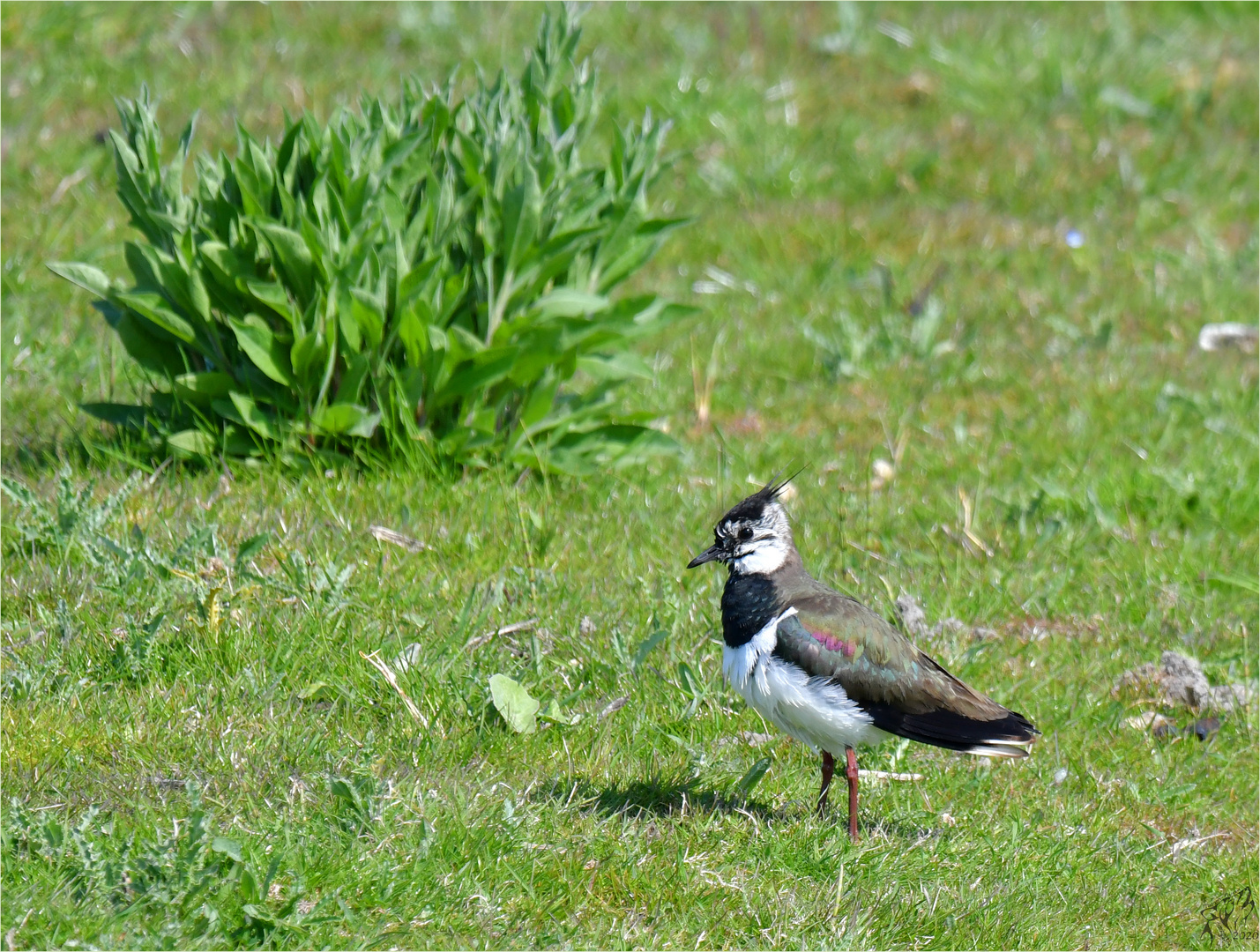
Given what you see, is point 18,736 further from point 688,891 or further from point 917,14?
point 917,14

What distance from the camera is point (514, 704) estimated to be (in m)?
5.02

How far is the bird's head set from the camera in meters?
5.17

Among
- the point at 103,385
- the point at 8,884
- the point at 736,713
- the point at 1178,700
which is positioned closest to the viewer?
the point at 8,884

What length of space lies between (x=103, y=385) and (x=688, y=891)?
4.56 m

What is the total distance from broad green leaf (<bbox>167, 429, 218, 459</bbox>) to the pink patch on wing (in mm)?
3060

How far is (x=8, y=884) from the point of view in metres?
3.87

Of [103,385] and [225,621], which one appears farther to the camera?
[103,385]

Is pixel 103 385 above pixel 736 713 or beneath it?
above

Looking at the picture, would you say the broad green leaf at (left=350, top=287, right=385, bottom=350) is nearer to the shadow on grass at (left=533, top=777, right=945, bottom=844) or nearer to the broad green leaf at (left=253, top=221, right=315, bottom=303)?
A: the broad green leaf at (left=253, top=221, right=315, bottom=303)

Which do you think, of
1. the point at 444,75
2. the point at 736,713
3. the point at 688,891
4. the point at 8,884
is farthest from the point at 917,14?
the point at 8,884

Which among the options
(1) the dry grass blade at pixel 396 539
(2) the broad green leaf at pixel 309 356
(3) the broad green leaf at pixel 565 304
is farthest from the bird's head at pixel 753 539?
(2) the broad green leaf at pixel 309 356

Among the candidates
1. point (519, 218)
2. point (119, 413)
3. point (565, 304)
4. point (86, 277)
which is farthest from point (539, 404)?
point (86, 277)

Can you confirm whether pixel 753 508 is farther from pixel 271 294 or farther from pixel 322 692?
pixel 271 294

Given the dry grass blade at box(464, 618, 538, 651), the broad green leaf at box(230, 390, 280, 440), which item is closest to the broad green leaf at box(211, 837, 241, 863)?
the dry grass blade at box(464, 618, 538, 651)
